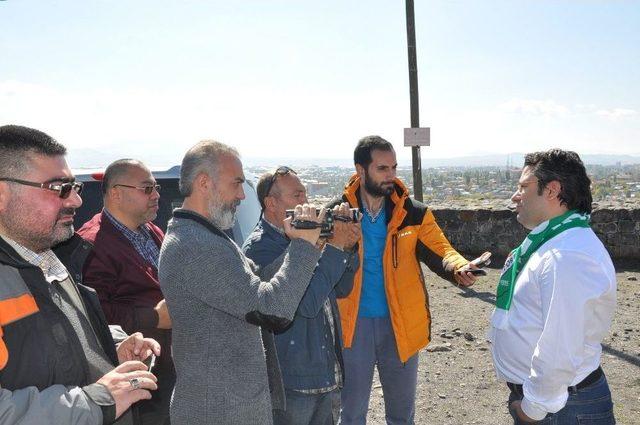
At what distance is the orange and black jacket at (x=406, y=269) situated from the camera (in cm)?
323

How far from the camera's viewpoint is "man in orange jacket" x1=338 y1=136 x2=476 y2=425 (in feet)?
10.7

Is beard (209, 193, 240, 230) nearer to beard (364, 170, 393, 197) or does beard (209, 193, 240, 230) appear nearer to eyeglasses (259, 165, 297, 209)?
eyeglasses (259, 165, 297, 209)

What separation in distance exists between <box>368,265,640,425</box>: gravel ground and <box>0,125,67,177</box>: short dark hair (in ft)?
10.4

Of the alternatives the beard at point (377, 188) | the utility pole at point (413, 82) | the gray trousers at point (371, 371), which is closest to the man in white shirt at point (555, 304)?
the gray trousers at point (371, 371)

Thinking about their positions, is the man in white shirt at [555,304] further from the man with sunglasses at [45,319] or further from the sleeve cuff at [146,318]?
the sleeve cuff at [146,318]

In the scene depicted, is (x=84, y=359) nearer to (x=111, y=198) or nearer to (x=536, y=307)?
(x=111, y=198)

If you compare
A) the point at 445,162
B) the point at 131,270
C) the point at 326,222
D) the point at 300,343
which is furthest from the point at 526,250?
the point at 445,162

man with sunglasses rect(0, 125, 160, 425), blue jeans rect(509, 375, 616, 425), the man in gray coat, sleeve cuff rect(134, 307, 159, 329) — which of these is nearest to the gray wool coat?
the man in gray coat

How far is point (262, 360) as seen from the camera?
2.02 meters

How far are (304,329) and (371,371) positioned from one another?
1.03 metres

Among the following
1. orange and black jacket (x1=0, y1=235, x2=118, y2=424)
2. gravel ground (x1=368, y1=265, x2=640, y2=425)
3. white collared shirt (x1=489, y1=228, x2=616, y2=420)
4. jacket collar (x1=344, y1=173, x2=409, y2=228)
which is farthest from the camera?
gravel ground (x1=368, y1=265, x2=640, y2=425)

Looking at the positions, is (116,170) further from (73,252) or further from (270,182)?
(270,182)

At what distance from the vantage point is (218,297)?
184 centimetres

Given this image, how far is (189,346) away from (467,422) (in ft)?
8.79
